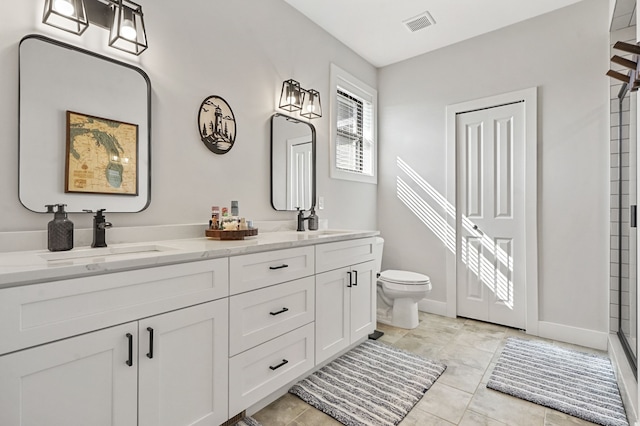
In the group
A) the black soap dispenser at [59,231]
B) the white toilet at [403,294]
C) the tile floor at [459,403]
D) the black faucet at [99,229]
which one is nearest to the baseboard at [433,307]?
the white toilet at [403,294]

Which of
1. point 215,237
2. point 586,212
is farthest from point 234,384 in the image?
point 586,212

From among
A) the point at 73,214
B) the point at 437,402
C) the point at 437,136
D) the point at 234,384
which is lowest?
the point at 437,402

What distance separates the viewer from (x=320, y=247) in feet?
6.48

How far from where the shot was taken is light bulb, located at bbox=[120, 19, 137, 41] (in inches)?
A: 60.5

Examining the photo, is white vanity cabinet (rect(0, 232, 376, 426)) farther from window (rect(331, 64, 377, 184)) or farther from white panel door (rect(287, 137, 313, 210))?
window (rect(331, 64, 377, 184))

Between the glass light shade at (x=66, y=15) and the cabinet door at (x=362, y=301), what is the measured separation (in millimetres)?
1965

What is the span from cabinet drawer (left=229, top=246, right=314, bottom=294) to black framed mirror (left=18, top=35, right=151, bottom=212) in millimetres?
654

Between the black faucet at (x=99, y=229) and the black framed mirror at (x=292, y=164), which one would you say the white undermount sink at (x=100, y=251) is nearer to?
the black faucet at (x=99, y=229)

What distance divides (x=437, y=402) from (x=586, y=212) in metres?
1.92

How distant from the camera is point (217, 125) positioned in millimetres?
2045

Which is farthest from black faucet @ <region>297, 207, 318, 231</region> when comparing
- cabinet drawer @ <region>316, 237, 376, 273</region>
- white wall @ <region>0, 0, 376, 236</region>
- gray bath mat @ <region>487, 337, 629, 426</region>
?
gray bath mat @ <region>487, 337, 629, 426</region>

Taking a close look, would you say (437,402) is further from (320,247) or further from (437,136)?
(437,136)

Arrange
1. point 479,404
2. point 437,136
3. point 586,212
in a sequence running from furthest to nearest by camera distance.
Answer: point 437,136 < point 586,212 < point 479,404

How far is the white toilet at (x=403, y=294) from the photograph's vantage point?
2.76 m
